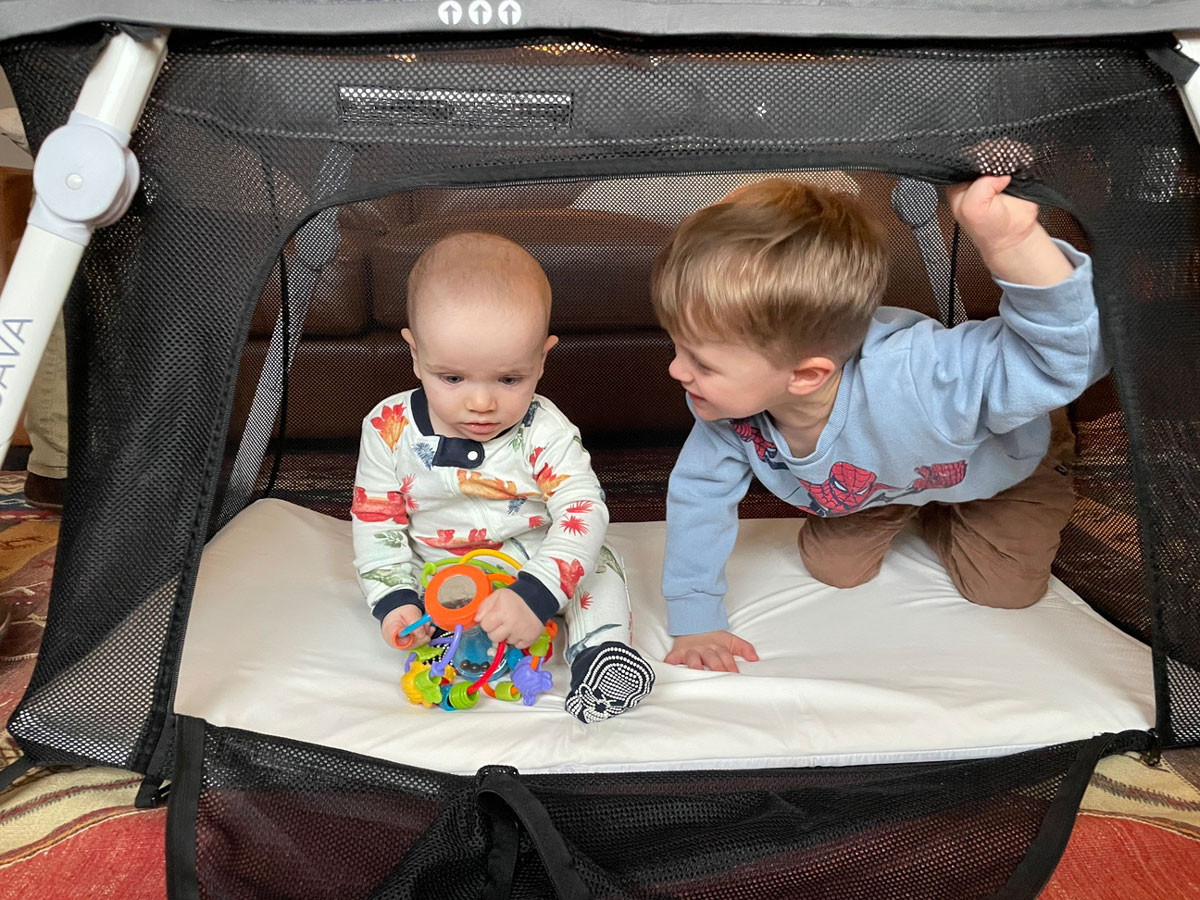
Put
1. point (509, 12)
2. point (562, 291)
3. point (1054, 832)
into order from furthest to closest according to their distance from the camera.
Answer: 1. point (562, 291)
2. point (1054, 832)
3. point (509, 12)

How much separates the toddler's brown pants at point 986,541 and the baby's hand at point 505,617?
465 millimetres

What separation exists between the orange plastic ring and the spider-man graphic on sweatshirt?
25 centimetres

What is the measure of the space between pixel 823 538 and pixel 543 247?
0.54 m

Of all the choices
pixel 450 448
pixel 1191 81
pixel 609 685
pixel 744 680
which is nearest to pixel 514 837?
pixel 609 685

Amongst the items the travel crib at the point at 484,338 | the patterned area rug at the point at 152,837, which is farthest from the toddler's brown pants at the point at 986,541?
the patterned area rug at the point at 152,837

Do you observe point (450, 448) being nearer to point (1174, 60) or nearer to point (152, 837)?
point (152, 837)

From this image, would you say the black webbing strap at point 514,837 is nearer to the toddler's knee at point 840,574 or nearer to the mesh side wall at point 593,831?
the mesh side wall at point 593,831

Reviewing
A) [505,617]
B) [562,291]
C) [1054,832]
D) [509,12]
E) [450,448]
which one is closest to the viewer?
[509,12]

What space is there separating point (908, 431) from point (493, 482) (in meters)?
0.47

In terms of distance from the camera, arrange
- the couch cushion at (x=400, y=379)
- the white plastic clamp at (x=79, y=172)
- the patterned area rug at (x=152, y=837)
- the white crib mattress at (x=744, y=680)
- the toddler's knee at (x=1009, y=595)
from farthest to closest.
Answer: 1. the couch cushion at (x=400, y=379)
2. the toddler's knee at (x=1009, y=595)
3. the white crib mattress at (x=744, y=680)
4. the patterned area rug at (x=152, y=837)
5. the white plastic clamp at (x=79, y=172)

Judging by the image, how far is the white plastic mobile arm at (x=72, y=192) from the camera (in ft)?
2.53

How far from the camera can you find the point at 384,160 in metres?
0.82

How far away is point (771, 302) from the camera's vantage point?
0.98 metres

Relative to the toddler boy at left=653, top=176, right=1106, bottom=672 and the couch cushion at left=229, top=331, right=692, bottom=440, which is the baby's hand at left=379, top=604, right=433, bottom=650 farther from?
the couch cushion at left=229, top=331, right=692, bottom=440
